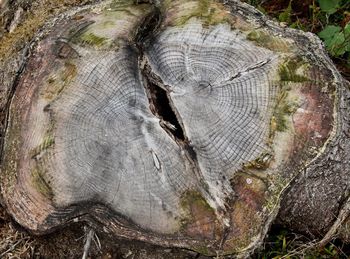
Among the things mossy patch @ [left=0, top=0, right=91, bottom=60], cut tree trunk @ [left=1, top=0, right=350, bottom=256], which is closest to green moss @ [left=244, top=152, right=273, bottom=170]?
cut tree trunk @ [left=1, top=0, right=350, bottom=256]

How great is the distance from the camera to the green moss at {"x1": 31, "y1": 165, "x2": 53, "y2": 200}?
6.65 feet

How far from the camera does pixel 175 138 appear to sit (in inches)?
79.8

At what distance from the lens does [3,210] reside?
2.22 meters

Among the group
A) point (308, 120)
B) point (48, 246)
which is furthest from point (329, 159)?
point (48, 246)

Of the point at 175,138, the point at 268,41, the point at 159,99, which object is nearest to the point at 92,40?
the point at 159,99

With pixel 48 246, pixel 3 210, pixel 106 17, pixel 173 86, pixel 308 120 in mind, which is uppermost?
pixel 106 17

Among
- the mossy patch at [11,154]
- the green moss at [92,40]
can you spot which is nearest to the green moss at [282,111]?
the green moss at [92,40]

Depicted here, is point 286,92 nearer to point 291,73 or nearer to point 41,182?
point 291,73

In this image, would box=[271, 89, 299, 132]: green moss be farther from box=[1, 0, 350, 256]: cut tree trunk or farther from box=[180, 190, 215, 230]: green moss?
box=[180, 190, 215, 230]: green moss

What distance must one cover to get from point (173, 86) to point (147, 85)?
0.33 ft

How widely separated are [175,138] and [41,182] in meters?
0.51

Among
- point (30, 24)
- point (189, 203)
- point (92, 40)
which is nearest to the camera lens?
point (189, 203)

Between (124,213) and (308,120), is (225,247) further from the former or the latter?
(308,120)

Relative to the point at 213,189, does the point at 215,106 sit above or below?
above
